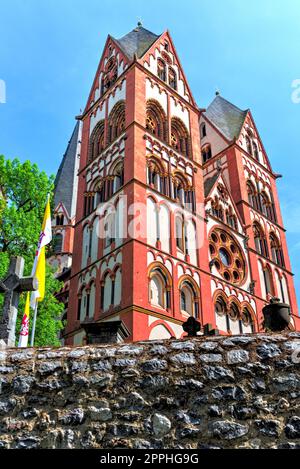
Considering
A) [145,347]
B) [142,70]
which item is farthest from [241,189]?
[145,347]

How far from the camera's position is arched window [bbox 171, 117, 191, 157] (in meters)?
27.4

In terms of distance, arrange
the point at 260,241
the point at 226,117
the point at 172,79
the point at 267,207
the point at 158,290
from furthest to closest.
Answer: the point at 226,117 → the point at 267,207 → the point at 172,79 → the point at 260,241 → the point at 158,290

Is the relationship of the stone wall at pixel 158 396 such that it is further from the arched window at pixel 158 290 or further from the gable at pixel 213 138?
the gable at pixel 213 138

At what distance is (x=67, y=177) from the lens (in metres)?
54.1

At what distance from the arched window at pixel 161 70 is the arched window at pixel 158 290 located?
1420 centimetres

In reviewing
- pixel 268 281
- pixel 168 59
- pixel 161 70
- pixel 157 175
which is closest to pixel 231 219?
pixel 268 281

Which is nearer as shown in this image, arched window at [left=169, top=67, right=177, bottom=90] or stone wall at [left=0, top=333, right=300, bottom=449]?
stone wall at [left=0, top=333, right=300, bottom=449]

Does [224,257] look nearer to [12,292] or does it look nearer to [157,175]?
[157,175]

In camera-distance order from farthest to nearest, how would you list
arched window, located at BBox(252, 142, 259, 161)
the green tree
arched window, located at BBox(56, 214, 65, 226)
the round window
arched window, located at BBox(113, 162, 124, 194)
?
arched window, located at BBox(56, 214, 65, 226) → arched window, located at BBox(252, 142, 259, 161) → the round window → arched window, located at BBox(113, 162, 124, 194) → the green tree

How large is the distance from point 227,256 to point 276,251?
18.0 feet

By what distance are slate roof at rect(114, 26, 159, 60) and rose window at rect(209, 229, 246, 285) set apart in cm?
1238

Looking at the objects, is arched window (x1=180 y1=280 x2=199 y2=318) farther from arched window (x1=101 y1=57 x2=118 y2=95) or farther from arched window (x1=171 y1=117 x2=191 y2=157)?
arched window (x1=101 y1=57 x2=118 y2=95)

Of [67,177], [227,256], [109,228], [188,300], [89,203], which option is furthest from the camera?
[67,177]

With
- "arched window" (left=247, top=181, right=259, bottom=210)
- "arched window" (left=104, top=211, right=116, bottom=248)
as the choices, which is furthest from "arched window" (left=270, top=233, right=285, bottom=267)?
"arched window" (left=104, top=211, right=116, bottom=248)
